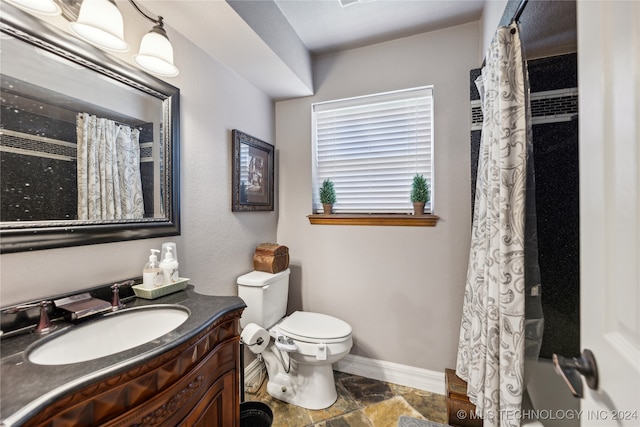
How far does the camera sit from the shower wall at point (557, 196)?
4.41 feet

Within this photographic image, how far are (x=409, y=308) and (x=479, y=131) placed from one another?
4.26ft

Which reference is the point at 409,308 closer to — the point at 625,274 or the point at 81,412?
the point at 625,274

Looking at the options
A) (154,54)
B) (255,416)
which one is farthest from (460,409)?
(154,54)

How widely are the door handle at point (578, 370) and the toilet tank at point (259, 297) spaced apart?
1.47m

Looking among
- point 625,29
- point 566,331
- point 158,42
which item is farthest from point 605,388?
point 158,42

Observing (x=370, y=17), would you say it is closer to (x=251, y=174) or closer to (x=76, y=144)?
(x=251, y=174)

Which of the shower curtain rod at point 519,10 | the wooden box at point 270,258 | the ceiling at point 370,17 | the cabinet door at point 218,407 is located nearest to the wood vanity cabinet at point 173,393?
the cabinet door at point 218,407

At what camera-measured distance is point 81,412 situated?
571mm

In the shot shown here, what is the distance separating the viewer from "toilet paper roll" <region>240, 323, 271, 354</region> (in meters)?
1.53

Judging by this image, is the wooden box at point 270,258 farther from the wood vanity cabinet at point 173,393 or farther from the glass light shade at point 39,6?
the glass light shade at point 39,6

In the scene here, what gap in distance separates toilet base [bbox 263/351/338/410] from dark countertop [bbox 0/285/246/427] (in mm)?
1106

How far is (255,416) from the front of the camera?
1.36 m

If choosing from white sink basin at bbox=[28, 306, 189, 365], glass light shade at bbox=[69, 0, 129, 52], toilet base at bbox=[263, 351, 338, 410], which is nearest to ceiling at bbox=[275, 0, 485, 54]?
glass light shade at bbox=[69, 0, 129, 52]

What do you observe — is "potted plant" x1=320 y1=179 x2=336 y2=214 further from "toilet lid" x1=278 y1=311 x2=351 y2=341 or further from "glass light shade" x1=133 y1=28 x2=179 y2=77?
"glass light shade" x1=133 y1=28 x2=179 y2=77
